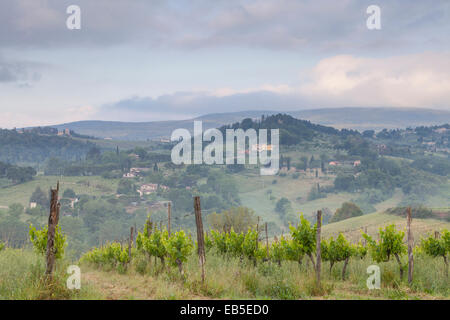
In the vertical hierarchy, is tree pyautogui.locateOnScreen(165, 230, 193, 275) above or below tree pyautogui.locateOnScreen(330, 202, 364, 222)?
above

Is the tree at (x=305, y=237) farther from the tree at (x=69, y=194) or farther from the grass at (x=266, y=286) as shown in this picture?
the tree at (x=69, y=194)

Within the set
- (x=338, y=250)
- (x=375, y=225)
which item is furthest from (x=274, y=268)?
(x=375, y=225)

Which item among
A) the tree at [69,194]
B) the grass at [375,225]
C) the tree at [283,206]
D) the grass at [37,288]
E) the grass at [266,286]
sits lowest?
the tree at [283,206]

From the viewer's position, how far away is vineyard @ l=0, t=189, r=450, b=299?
12.9m

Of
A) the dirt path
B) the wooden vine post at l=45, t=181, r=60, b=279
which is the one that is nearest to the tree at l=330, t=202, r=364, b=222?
the dirt path

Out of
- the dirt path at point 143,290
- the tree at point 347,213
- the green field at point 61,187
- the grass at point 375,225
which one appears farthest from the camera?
the green field at point 61,187

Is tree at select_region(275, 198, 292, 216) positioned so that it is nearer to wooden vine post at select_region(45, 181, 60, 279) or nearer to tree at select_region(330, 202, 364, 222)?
tree at select_region(330, 202, 364, 222)

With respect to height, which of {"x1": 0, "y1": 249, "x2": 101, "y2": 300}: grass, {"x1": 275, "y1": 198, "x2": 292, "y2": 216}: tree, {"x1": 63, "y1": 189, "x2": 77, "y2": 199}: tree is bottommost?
{"x1": 275, "y1": 198, "x2": 292, "y2": 216}: tree

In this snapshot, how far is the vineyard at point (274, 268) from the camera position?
12.9 metres

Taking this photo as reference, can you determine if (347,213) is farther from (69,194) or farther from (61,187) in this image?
(61,187)

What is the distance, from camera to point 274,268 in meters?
15.4

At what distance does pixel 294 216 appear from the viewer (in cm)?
15000

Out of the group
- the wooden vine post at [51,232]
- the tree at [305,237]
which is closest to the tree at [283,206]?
the tree at [305,237]
